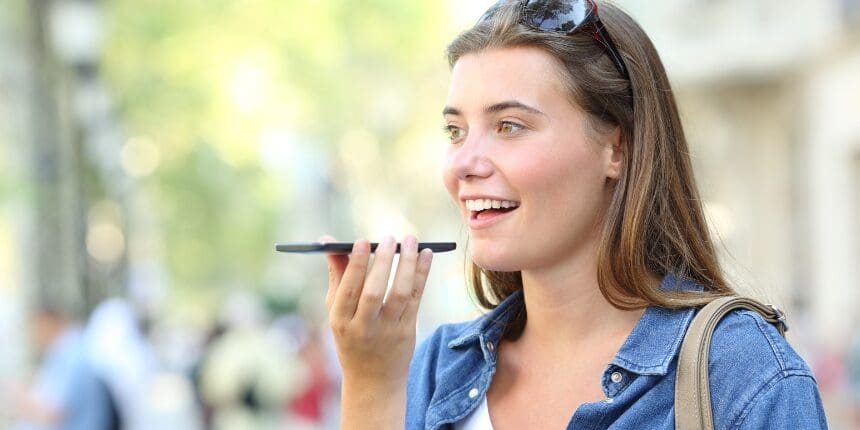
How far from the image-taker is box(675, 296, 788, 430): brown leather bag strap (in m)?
2.35

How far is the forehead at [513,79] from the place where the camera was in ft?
8.80

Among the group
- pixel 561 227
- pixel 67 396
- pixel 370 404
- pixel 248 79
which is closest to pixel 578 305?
pixel 561 227

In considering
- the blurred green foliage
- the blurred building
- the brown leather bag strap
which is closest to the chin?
the brown leather bag strap

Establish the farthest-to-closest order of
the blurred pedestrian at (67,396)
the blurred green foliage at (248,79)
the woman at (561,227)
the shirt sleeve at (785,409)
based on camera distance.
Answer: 1. the blurred green foliage at (248,79)
2. the blurred pedestrian at (67,396)
3. the woman at (561,227)
4. the shirt sleeve at (785,409)

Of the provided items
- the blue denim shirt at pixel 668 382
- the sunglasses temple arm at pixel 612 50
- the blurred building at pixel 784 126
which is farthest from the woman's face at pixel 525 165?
the blurred building at pixel 784 126

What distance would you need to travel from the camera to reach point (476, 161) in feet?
8.79

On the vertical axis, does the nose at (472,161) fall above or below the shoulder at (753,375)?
above

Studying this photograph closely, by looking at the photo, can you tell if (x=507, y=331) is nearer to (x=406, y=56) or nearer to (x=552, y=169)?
(x=552, y=169)

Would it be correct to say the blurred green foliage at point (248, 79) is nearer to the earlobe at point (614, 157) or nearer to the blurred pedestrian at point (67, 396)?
the blurred pedestrian at point (67, 396)

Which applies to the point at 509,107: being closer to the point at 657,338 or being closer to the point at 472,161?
the point at 472,161

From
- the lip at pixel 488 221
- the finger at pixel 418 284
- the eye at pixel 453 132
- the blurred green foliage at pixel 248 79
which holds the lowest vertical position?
the finger at pixel 418 284

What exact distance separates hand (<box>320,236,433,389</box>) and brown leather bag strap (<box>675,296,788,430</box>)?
1.78ft

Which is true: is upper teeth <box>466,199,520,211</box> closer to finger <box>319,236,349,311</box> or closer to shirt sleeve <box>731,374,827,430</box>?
finger <box>319,236,349,311</box>

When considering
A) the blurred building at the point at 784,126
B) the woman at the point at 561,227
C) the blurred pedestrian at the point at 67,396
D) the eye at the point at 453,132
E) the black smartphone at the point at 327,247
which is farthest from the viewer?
the blurred building at the point at 784,126
